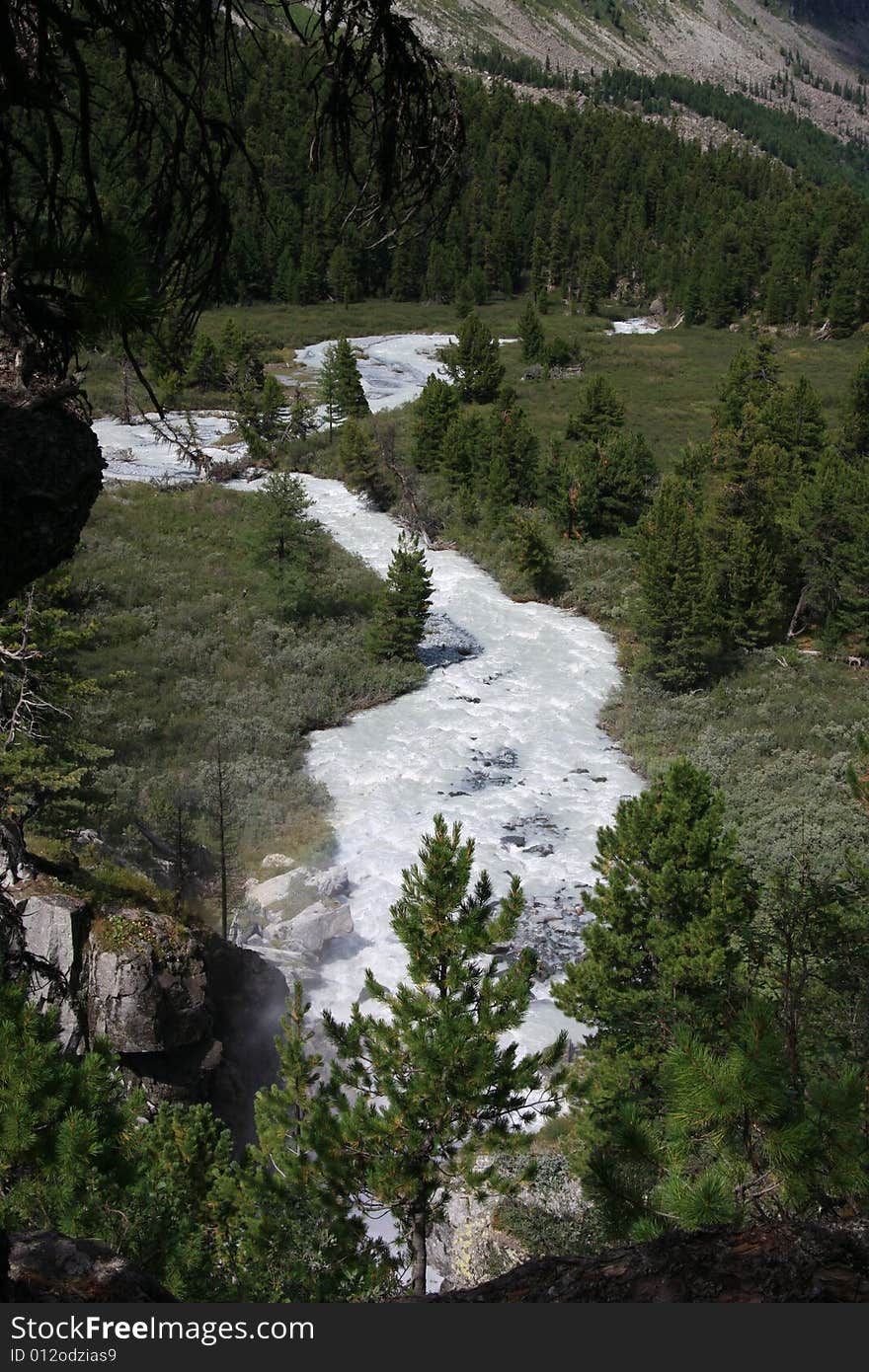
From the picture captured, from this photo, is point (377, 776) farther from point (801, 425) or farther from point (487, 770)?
point (801, 425)

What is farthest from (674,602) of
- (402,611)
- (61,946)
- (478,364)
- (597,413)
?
(478,364)

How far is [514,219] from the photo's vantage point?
95.4 meters

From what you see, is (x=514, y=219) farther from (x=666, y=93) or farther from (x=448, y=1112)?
(x=666, y=93)

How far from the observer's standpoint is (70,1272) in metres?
3.01

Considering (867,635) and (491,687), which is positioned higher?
(867,635)

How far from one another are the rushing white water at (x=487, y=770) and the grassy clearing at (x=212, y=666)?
40.6 inches

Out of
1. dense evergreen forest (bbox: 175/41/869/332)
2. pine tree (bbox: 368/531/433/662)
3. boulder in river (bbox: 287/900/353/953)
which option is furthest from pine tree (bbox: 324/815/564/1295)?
Result: dense evergreen forest (bbox: 175/41/869/332)

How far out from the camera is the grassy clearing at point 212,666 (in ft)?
61.6

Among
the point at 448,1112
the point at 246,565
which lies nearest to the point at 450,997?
the point at 448,1112

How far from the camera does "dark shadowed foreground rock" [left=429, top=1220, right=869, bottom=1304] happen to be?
239 cm

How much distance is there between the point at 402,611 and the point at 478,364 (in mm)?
32896

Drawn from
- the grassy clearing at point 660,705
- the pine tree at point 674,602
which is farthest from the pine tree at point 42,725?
the pine tree at point 674,602

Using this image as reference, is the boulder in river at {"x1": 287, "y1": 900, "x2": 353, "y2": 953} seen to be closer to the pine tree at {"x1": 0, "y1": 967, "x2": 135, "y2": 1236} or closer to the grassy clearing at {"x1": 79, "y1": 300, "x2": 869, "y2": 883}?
the grassy clearing at {"x1": 79, "y1": 300, "x2": 869, "y2": 883}

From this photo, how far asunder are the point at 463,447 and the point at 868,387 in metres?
18.6
